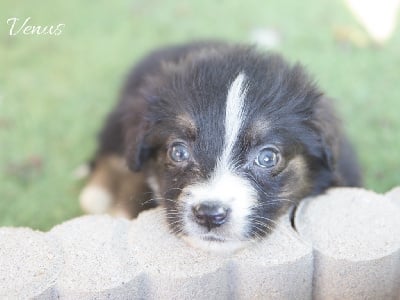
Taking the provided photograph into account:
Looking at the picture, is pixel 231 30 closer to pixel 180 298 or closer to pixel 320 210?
pixel 320 210

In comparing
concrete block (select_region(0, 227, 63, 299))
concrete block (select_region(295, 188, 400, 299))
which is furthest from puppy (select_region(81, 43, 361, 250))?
concrete block (select_region(0, 227, 63, 299))

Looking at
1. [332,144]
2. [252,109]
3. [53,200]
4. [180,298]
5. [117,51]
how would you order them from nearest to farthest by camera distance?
[180,298], [252,109], [332,144], [53,200], [117,51]

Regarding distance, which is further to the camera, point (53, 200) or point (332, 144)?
point (53, 200)

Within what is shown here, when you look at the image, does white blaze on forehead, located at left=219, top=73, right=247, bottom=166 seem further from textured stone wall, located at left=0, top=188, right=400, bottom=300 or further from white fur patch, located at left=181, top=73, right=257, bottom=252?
textured stone wall, located at left=0, top=188, right=400, bottom=300

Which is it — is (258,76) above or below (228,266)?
above

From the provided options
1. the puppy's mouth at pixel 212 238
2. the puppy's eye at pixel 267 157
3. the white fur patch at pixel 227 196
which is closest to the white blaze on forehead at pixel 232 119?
the white fur patch at pixel 227 196

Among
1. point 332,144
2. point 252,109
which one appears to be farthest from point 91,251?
point 332,144

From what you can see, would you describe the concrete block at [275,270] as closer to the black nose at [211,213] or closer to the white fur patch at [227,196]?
the white fur patch at [227,196]
